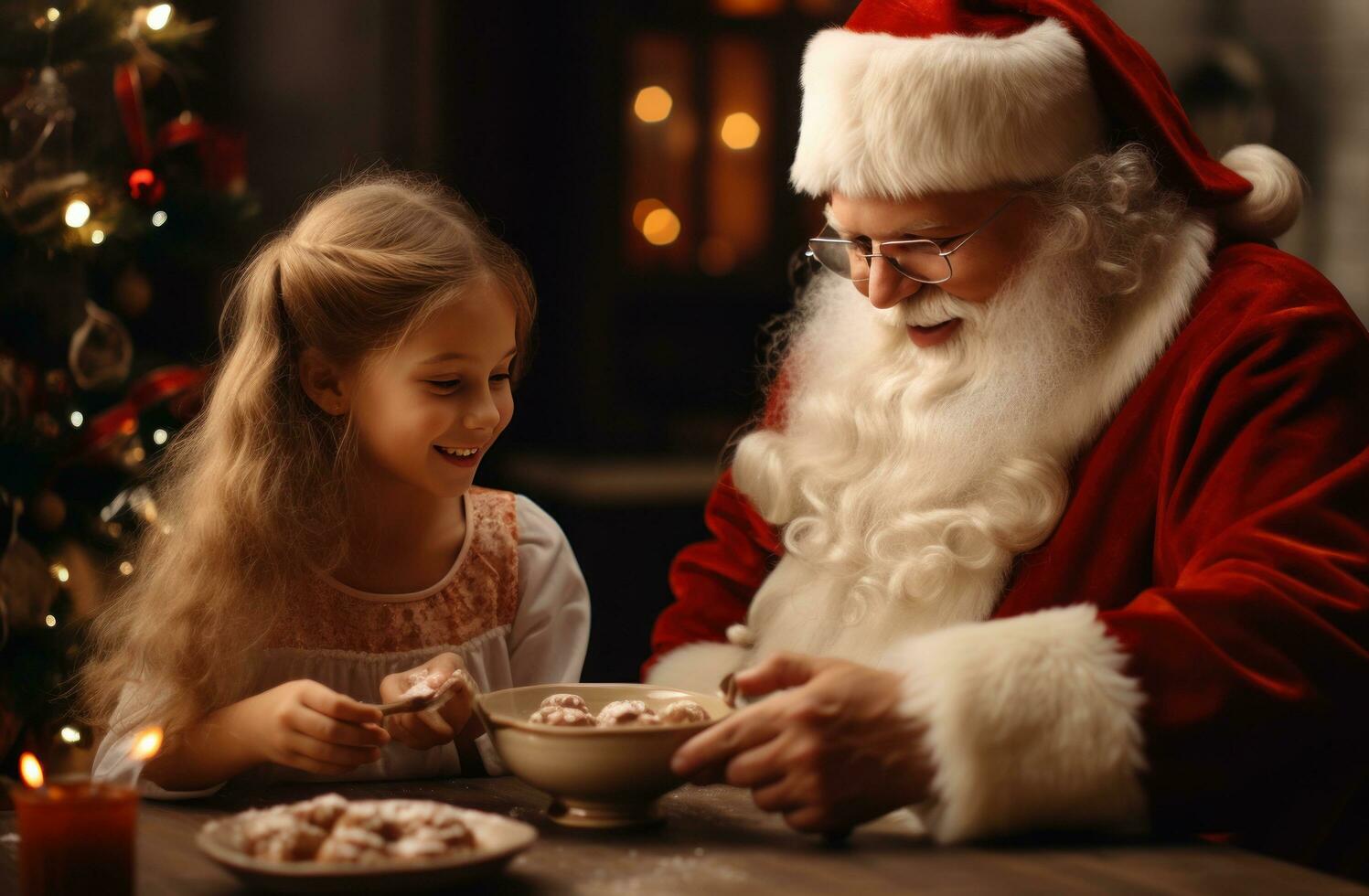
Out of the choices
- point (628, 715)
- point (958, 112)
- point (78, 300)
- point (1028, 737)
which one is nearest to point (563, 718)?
point (628, 715)

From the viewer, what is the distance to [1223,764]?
5.05 feet

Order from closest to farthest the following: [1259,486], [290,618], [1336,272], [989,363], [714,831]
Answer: [714,831] < [1259,486] < [290,618] < [989,363] < [1336,272]

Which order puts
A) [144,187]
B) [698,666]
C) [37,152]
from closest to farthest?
[698,666] < [37,152] < [144,187]

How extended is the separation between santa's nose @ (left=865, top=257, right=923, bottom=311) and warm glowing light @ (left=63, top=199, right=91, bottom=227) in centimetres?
174

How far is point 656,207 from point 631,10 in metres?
0.78

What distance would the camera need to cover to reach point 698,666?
2182 millimetres

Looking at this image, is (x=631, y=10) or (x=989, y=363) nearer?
(x=989, y=363)

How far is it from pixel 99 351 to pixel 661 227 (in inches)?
124

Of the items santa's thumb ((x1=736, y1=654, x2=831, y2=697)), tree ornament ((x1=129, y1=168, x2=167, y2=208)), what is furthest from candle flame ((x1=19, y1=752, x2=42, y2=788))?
tree ornament ((x1=129, y1=168, x2=167, y2=208))

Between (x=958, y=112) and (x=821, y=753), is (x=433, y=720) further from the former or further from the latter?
(x=958, y=112)

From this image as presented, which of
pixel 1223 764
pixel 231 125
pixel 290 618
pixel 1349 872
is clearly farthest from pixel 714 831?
pixel 231 125

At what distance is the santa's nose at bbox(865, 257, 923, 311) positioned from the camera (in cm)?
204

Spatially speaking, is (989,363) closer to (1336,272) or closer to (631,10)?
(1336,272)

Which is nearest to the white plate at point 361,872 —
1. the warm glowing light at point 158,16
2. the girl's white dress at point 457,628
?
the girl's white dress at point 457,628
